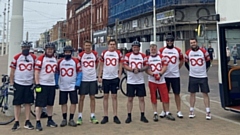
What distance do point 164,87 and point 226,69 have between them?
1681 mm

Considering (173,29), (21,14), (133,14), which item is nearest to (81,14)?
(133,14)

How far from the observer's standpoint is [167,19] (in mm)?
42062

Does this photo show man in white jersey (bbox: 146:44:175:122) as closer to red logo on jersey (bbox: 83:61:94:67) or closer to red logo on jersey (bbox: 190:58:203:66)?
red logo on jersey (bbox: 190:58:203:66)

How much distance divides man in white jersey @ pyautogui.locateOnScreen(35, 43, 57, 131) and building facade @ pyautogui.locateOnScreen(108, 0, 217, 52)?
2586 centimetres

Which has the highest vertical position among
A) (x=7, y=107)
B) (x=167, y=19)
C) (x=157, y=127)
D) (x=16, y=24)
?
(x=167, y=19)

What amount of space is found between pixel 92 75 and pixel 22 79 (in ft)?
5.52

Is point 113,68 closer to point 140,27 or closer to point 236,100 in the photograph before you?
point 236,100

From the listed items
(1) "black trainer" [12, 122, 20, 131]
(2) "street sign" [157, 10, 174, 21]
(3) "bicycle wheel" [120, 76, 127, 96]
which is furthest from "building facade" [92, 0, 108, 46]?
(1) "black trainer" [12, 122, 20, 131]

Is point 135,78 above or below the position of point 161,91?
above

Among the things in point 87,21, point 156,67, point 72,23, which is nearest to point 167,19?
point 156,67

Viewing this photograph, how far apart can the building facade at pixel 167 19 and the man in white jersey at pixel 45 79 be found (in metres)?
25.9

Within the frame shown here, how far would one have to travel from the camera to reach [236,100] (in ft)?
28.2

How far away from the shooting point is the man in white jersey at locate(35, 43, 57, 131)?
710 cm

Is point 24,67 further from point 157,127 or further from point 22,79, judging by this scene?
point 157,127
